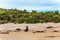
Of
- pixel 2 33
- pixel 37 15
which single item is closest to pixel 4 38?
pixel 2 33

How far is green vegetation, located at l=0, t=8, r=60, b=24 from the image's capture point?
25.6 metres

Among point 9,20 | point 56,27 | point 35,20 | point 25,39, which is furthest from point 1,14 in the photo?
point 25,39

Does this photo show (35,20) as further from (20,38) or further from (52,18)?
(20,38)

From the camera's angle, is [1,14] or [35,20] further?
[1,14]

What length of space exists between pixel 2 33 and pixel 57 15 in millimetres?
10236

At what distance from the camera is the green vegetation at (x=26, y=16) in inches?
1009

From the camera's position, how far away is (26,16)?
91.7ft

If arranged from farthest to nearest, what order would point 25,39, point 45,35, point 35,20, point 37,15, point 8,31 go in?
1. point 37,15
2. point 35,20
3. point 8,31
4. point 45,35
5. point 25,39

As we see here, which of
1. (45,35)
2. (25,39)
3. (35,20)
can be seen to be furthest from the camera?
(35,20)

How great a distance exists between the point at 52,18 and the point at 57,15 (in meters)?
1.75

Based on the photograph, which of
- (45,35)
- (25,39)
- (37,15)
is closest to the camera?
(25,39)

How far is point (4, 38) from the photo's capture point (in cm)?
1686

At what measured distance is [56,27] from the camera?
21094 millimetres

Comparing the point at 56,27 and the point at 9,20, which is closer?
the point at 56,27
